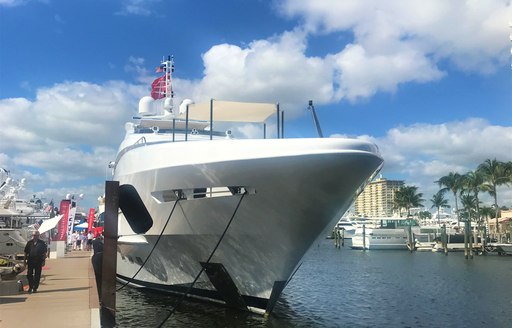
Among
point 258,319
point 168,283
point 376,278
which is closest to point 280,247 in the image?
point 258,319

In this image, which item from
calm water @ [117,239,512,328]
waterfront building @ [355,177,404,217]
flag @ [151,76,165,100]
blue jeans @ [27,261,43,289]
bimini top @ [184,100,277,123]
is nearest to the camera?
bimini top @ [184,100,277,123]

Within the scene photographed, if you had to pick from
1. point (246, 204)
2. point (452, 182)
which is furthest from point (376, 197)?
point (246, 204)

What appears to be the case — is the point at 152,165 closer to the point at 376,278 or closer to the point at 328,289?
the point at 328,289

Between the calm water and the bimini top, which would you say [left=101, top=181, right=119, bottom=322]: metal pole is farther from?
the bimini top

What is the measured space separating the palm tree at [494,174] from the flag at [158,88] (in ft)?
161

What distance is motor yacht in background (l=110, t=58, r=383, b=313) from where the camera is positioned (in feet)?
28.9

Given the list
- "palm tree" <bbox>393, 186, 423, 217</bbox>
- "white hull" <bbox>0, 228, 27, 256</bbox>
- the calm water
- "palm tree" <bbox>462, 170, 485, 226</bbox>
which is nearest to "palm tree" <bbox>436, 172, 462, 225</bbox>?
"palm tree" <bbox>462, 170, 485, 226</bbox>

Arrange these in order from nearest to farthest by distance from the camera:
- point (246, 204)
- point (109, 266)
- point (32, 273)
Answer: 1. point (109, 266)
2. point (246, 204)
3. point (32, 273)

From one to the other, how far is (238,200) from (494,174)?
55954 millimetres

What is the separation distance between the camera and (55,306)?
9938mm

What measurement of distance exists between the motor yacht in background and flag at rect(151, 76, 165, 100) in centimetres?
885

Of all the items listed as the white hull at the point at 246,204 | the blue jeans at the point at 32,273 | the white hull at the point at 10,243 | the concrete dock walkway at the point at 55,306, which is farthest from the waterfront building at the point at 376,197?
the blue jeans at the point at 32,273

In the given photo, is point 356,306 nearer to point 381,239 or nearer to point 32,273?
point 32,273

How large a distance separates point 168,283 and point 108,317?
12.2 ft
